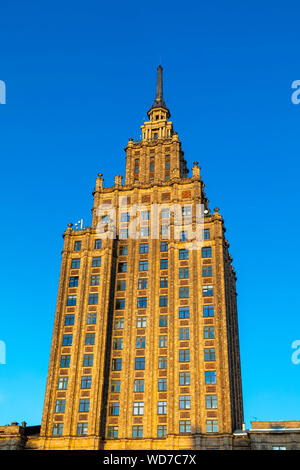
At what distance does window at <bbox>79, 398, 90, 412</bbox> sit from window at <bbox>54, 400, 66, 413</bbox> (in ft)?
9.96

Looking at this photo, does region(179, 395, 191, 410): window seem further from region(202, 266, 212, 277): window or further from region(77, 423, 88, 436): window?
region(202, 266, 212, 277): window

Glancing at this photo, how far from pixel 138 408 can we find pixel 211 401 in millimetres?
12964

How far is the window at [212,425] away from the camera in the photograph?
83.2 metres

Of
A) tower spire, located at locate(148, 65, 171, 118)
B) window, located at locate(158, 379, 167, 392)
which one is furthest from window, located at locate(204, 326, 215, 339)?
tower spire, located at locate(148, 65, 171, 118)

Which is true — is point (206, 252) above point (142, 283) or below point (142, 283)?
above

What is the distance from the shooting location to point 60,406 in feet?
294

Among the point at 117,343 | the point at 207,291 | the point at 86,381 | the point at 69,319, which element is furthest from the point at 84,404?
the point at 207,291

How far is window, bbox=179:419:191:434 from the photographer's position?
83812 mm

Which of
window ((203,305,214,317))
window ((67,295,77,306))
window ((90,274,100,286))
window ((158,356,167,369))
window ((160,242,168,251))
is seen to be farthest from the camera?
window ((160,242,168,251))

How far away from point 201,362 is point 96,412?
2018 centimetres

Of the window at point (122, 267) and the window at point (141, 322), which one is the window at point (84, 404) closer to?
the window at point (141, 322)

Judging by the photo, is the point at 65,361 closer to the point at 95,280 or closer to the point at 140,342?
the point at 140,342
